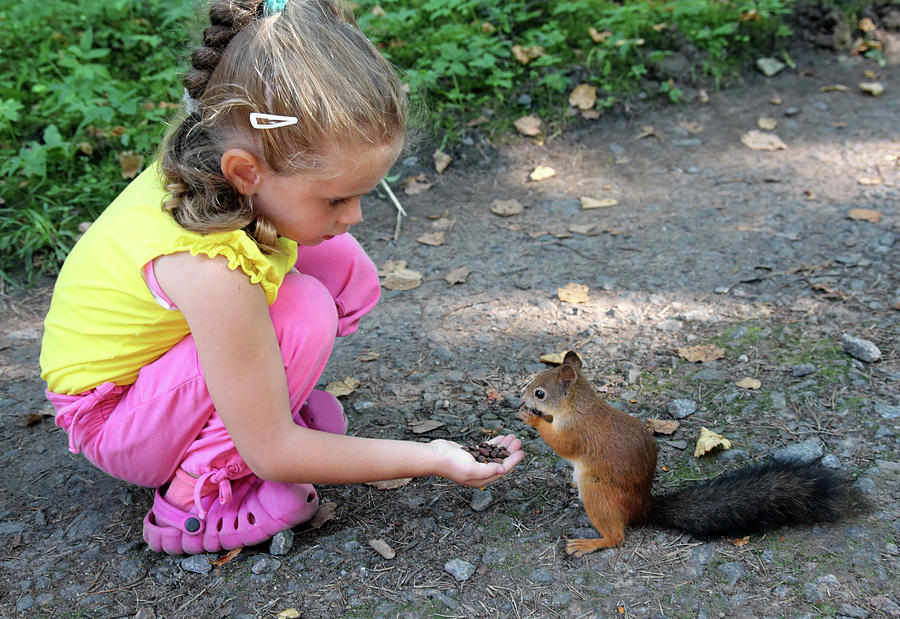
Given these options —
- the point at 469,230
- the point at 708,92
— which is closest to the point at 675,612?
the point at 469,230

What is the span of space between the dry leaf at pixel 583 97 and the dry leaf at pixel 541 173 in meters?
0.47

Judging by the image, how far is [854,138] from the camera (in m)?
3.73

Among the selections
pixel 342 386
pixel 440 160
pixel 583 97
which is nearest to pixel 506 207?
pixel 440 160

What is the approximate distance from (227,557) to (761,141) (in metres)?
3.22

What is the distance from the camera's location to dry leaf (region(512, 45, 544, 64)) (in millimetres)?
3961

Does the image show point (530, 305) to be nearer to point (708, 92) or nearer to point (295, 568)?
point (295, 568)

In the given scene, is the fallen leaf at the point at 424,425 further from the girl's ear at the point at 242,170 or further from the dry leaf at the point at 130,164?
the dry leaf at the point at 130,164

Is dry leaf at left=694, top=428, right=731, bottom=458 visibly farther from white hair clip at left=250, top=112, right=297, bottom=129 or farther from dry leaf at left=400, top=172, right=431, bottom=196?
dry leaf at left=400, top=172, right=431, bottom=196

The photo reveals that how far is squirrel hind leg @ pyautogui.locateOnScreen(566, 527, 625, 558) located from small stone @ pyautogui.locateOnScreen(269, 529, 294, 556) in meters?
0.62

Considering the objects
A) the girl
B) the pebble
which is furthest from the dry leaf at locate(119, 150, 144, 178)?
the pebble

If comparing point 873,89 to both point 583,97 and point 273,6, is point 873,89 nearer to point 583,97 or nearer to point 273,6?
point 583,97

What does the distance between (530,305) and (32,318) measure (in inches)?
71.7

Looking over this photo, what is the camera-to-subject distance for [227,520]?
5.58ft

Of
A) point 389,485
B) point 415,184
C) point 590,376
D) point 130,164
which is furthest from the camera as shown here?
point 415,184
